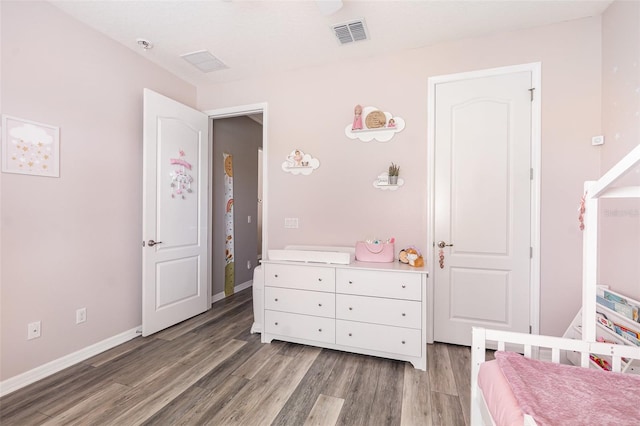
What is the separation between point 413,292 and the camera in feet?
7.01

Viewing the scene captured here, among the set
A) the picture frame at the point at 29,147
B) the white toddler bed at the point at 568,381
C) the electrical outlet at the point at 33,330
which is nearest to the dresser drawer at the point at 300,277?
the white toddler bed at the point at 568,381

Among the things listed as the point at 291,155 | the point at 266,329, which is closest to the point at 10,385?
the point at 266,329

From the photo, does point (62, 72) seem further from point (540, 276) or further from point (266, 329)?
point (540, 276)

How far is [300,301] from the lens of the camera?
2.48 metres

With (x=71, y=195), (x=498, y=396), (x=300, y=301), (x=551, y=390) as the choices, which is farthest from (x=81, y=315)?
(x=551, y=390)

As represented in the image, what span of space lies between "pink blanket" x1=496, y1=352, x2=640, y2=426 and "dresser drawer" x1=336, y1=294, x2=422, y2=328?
1.04 meters

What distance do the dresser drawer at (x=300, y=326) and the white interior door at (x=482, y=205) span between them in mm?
1018

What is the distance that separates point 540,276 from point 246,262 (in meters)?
3.65

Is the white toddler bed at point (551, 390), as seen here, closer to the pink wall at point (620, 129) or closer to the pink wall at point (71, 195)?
the pink wall at point (620, 129)

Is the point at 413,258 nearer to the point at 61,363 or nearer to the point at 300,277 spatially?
the point at 300,277

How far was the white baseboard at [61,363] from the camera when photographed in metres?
1.88

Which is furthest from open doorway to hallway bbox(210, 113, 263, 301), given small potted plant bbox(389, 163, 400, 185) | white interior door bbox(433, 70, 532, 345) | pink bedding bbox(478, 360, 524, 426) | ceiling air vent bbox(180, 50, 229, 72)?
pink bedding bbox(478, 360, 524, 426)

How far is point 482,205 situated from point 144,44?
3.35 metres

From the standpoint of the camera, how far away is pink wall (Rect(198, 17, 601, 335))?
7.46ft
